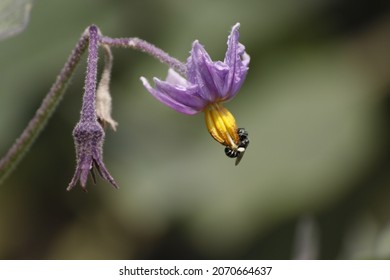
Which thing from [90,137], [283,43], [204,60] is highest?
[204,60]

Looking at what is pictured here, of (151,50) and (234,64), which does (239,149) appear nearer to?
(234,64)

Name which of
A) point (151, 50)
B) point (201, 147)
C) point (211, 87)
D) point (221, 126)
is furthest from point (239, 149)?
point (201, 147)

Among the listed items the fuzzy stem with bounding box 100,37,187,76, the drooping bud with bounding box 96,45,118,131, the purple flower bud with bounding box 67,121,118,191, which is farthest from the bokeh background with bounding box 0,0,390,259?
the purple flower bud with bounding box 67,121,118,191

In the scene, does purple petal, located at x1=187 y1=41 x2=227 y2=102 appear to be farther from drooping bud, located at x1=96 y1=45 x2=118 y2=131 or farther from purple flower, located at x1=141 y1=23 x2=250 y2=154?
drooping bud, located at x1=96 y1=45 x2=118 y2=131

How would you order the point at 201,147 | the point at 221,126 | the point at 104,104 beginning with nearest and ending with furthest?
the point at 221,126, the point at 104,104, the point at 201,147

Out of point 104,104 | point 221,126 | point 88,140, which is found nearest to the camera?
point 88,140

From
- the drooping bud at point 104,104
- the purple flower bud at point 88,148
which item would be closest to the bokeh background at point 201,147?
the drooping bud at point 104,104

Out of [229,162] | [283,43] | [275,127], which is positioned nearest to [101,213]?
[229,162]
